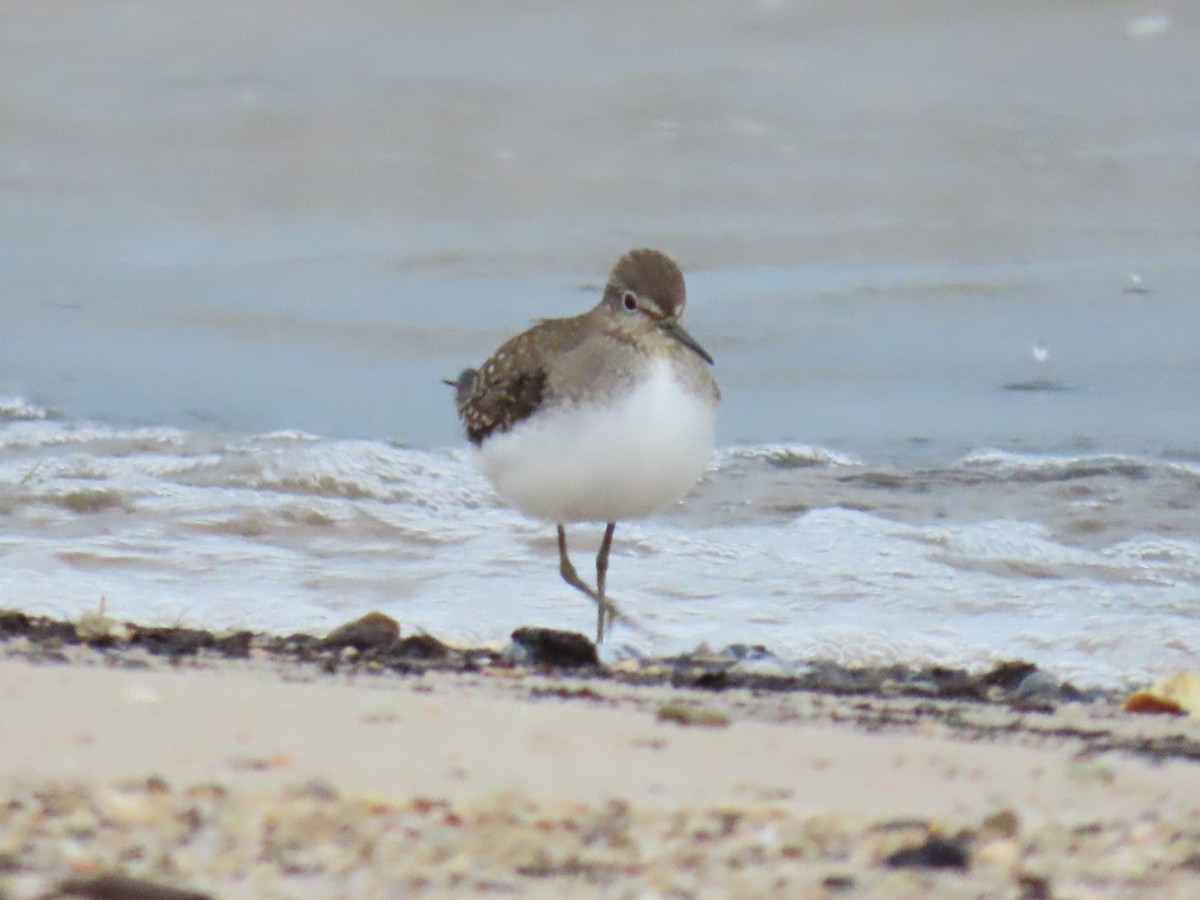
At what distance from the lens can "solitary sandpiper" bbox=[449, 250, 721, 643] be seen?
18.9ft

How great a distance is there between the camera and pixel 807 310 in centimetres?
1270

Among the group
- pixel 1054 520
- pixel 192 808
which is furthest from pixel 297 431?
pixel 192 808

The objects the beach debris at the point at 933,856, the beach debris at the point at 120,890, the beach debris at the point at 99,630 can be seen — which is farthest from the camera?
the beach debris at the point at 99,630

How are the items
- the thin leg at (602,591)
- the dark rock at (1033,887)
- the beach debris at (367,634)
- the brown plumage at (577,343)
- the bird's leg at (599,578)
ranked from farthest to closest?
the bird's leg at (599,578)
the thin leg at (602,591)
the brown plumage at (577,343)
the beach debris at (367,634)
the dark rock at (1033,887)

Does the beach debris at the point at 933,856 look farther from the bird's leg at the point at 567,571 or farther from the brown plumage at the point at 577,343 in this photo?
the bird's leg at the point at 567,571

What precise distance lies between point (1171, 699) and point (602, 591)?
225 centimetres

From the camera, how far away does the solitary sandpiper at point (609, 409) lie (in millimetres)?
5766

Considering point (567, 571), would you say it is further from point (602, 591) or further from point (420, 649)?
point (420, 649)

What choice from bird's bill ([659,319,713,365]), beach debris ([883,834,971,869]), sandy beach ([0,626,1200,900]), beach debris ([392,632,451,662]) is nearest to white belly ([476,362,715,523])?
bird's bill ([659,319,713,365])

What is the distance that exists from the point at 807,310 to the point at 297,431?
12.4 feet

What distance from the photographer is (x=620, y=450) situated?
574 cm

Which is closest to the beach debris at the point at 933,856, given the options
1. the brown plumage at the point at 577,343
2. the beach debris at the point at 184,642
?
the beach debris at the point at 184,642

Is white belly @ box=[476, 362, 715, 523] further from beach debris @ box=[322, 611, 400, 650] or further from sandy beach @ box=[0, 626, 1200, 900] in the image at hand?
sandy beach @ box=[0, 626, 1200, 900]

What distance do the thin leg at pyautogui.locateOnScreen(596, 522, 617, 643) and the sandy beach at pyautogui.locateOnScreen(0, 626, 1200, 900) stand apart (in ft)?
7.39
